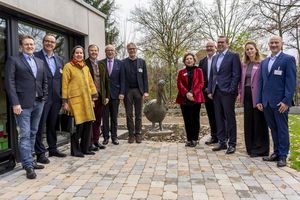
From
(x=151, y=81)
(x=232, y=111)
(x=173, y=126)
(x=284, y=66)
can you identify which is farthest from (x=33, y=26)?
(x=151, y=81)

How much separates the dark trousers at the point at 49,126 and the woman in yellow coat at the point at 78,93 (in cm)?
23

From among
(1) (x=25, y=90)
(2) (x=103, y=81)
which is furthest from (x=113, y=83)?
(1) (x=25, y=90)

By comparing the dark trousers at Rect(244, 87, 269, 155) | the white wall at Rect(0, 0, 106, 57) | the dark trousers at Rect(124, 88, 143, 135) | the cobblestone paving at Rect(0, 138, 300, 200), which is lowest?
the cobblestone paving at Rect(0, 138, 300, 200)

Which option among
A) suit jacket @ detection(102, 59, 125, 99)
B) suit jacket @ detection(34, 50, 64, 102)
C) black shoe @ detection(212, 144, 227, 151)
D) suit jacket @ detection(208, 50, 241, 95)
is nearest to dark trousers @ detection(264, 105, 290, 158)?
suit jacket @ detection(208, 50, 241, 95)

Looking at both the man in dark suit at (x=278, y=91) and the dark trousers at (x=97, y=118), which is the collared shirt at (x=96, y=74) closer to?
the dark trousers at (x=97, y=118)

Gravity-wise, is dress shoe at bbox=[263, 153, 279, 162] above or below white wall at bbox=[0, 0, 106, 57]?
below

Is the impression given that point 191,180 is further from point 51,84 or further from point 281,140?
point 51,84

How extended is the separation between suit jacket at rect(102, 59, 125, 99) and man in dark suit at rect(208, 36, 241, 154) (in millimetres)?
1669

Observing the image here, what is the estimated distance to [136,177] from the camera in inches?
179

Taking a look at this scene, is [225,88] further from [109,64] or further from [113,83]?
[109,64]

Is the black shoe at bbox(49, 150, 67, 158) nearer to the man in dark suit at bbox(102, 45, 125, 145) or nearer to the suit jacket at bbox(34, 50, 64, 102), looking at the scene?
the suit jacket at bbox(34, 50, 64, 102)

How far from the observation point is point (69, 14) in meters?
6.72

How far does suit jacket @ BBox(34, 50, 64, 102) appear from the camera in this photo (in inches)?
215

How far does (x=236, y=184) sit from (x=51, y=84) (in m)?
3.12
